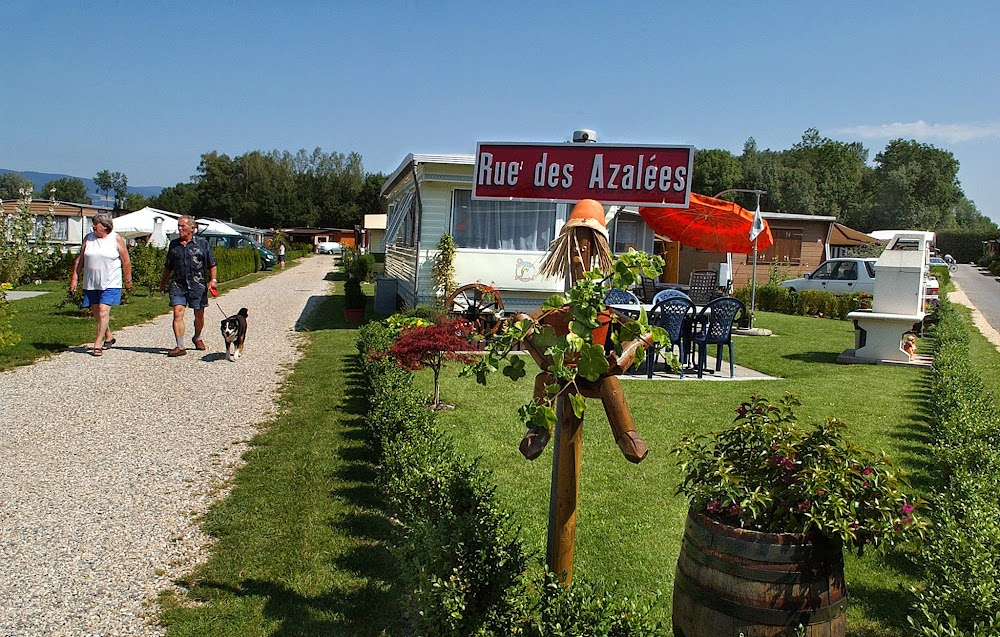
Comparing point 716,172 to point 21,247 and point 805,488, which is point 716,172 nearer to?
point 21,247

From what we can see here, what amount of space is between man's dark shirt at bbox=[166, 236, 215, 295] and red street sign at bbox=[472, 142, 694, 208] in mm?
7237

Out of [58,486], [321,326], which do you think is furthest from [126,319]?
[58,486]

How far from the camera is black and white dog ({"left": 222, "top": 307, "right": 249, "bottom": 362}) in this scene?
33.4 feet

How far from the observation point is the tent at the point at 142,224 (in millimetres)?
27000

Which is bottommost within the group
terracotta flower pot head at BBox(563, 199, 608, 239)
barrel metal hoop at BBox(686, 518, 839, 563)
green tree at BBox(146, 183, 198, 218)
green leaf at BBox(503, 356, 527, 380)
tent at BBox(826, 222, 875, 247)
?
barrel metal hoop at BBox(686, 518, 839, 563)

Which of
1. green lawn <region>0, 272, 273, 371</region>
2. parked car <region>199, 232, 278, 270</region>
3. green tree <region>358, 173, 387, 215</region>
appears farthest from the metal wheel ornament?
green tree <region>358, 173, 387, 215</region>

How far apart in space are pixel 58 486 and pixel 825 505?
487 cm

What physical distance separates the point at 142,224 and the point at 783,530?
93.7 ft

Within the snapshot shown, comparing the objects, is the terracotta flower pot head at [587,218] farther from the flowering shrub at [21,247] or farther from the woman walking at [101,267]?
the flowering shrub at [21,247]

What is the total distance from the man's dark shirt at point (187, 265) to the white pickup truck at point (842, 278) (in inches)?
674

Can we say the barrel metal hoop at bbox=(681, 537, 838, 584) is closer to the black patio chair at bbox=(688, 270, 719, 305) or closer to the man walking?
the man walking

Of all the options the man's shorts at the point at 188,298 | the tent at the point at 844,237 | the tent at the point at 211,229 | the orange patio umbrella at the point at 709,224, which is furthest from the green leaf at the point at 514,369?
the tent at the point at 844,237

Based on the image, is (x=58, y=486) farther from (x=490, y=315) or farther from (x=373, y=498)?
(x=490, y=315)

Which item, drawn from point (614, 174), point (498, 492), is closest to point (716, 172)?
point (498, 492)
